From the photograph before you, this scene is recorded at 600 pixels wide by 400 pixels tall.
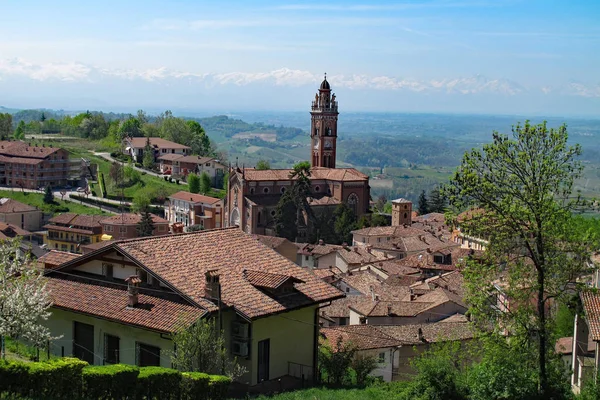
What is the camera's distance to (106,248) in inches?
681

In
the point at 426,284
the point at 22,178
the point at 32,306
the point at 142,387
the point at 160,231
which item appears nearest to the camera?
the point at 142,387

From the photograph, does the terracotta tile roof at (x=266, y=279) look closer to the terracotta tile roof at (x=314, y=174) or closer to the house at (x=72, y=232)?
the house at (x=72, y=232)

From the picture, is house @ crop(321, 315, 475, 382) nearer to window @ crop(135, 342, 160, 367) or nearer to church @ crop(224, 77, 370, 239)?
window @ crop(135, 342, 160, 367)

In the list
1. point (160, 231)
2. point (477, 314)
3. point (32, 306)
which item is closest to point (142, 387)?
point (32, 306)

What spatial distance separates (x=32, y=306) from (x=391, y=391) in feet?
26.9

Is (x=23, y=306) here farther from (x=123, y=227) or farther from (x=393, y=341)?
(x=123, y=227)

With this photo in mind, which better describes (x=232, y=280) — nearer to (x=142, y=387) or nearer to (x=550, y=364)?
(x=142, y=387)

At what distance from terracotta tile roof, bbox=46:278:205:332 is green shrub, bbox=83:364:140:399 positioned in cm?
214

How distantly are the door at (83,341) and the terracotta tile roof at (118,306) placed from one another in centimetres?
57

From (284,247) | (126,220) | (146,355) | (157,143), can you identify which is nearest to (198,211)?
(126,220)

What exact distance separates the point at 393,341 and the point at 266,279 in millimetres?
10764

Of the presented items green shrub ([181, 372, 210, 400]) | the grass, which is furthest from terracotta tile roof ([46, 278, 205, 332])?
the grass

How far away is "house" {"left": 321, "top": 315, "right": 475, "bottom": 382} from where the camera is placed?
25734mm

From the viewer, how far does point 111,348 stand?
16828 mm
